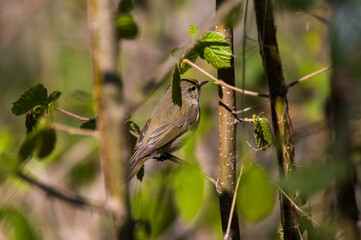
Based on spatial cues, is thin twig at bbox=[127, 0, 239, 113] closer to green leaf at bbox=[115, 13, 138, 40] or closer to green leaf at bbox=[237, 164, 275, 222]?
green leaf at bbox=[115, 13, 138, 40]

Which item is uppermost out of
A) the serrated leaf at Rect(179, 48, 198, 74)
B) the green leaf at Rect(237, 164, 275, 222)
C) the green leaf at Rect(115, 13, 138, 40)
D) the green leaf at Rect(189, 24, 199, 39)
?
the green leaf at Rect(115, 13, 138, 40)

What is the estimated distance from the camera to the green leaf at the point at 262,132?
1.46 metres

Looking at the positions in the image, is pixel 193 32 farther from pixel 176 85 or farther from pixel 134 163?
pixel 134 163

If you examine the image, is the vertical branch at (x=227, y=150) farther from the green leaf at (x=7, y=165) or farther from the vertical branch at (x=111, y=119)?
the green leaf at (x=7, y=165)

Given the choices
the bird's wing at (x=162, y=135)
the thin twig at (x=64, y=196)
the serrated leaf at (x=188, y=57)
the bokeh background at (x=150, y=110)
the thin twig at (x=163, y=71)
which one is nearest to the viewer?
the thin twig at (x=64, y=196)

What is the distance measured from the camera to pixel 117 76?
1.06m

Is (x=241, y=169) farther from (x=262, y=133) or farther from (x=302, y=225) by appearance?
(x=302, y=225)

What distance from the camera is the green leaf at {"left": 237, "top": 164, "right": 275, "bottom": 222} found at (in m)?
1.39

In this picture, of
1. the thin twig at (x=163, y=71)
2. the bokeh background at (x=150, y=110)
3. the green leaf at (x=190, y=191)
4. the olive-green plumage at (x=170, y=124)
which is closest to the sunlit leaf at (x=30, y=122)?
the bokeh background at (x=150, y=110)

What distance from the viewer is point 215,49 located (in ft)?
4.61

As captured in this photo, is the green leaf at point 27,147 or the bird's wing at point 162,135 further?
the bird's wing at point 162,135

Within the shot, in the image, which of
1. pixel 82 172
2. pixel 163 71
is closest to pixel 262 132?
pixel 163 71

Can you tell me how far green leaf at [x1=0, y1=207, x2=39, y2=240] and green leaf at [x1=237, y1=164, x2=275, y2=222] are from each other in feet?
2.21

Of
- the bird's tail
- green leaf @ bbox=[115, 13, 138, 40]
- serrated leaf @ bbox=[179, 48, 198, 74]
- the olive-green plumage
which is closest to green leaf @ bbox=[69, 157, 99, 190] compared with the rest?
the olive-green plumage
